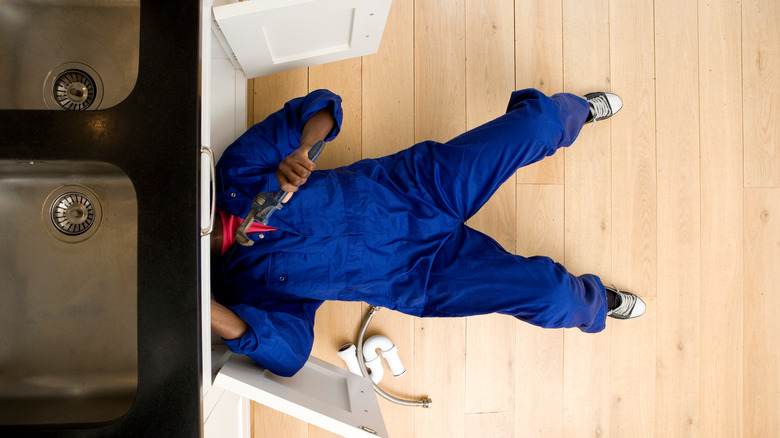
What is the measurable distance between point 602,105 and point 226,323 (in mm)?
1217

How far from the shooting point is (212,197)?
0.69m

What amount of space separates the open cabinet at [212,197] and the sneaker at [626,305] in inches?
31.3

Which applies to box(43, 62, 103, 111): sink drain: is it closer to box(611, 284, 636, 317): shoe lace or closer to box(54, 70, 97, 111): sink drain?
box(54, 70, 97, 111): sink drain

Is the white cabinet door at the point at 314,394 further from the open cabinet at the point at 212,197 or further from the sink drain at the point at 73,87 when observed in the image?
the sink drain at the point at 73,87

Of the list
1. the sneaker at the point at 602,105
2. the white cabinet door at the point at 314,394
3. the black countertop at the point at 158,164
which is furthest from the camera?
the sneaker at the point at 602,105

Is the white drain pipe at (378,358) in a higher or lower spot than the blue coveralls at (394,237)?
lower

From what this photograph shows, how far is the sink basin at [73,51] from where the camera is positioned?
2.40ft

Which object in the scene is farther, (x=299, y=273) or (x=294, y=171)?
(x=299, y=273)

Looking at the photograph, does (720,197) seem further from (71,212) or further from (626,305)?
(71,212)

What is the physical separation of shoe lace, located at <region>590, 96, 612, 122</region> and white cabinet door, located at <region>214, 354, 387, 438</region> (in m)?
1.06

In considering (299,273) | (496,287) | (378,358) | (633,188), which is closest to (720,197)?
(633,188)

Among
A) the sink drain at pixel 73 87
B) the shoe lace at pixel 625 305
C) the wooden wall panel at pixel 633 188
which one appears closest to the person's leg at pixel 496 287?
the shoe lace at pixel 625 305

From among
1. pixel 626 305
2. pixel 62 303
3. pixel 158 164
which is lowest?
pixel 626 305

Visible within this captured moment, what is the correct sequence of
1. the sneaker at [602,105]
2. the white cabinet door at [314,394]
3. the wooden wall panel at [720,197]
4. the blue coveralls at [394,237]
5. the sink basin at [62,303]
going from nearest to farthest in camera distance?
1. the sink basin at [62,303]
2. the white cabinet door at [314,394]
3. the blue coveralls at [394,237]
4. the sneaker at [602,105]
5. the wooden wall panel at [720,197]
